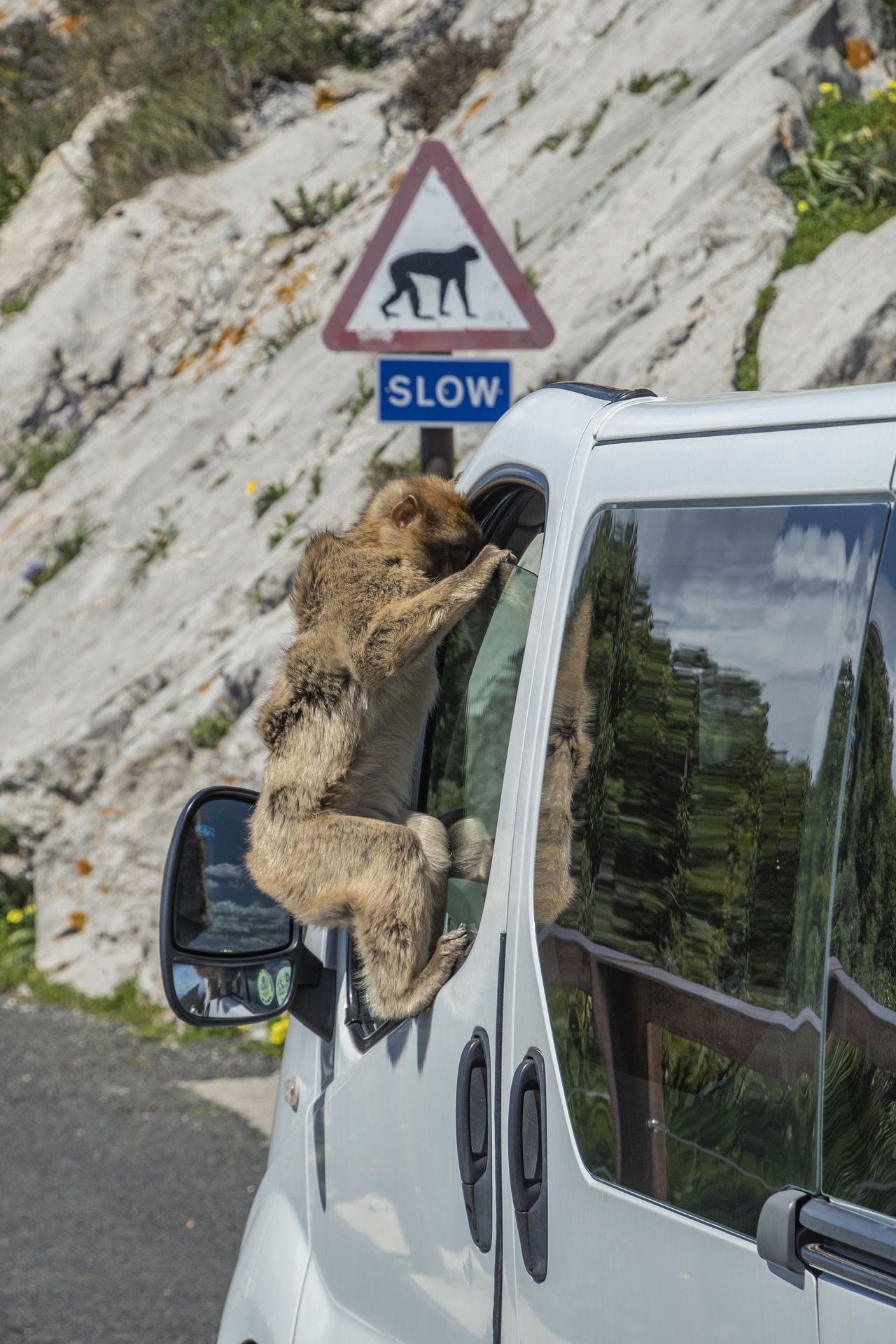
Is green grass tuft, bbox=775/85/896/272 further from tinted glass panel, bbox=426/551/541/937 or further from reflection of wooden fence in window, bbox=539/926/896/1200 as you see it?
reflection of wooden fence in window, bbox=539/926/896/1200

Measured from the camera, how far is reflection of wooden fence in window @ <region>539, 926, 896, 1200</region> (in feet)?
3.33

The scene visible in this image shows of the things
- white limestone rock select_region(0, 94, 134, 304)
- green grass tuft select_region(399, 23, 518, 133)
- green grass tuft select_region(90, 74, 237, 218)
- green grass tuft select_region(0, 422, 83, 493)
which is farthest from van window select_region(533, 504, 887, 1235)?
white limestone rock select_region(0, 94, 134, 304)

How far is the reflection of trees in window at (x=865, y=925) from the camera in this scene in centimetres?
99

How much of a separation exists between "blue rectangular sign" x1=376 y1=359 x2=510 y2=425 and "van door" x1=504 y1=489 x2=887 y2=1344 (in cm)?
274

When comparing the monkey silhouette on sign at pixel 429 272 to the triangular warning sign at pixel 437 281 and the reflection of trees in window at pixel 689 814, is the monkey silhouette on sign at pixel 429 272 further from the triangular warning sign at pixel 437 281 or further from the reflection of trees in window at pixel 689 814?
the reflection of trees in window at pixel 689 814

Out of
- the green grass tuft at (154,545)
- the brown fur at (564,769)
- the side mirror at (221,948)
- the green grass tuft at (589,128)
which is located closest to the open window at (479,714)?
the side mirror at (221,948)

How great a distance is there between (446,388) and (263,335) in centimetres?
578

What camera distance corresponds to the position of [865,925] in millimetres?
1012

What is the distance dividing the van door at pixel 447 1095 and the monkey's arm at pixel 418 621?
1.7 inches

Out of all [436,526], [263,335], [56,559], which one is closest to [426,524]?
[436,526]

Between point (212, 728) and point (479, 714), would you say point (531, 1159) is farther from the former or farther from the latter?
point (212, 728)

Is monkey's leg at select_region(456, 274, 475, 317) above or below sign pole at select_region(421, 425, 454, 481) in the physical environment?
above

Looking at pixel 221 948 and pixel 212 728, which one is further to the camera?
pixel 212 728

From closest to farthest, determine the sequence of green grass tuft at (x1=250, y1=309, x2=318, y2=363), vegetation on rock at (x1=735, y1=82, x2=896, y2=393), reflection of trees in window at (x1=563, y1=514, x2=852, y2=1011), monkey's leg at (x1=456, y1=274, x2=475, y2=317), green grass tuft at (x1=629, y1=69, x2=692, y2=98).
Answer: reflection of trees in window at (x1=563, y1=514, x2=852, y2=1011), monkey's leg at (x1=456, y1=274, x2=475, y2=317), vegetation on rock at (x1=735, y1=82, x2=896, y2=393), green grass tuft at (x1=629, y1=69, x2=692, y2=98), green grass tuft at (x1=250, y1=309, x2=318, y2=363)
